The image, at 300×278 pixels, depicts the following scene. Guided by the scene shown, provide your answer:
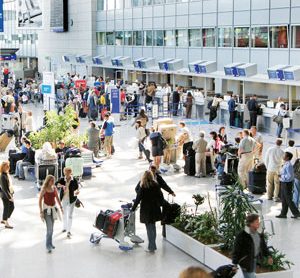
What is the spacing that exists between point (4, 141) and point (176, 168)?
726 centimetres

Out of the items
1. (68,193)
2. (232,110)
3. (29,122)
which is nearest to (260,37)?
(232,110)

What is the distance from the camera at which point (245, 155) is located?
17.4 metres

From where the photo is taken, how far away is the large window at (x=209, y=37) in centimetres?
3796

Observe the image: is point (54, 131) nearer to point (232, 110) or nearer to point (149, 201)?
point (149, 201)

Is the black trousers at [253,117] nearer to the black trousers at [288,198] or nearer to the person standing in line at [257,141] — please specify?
the person standing in line at [257,141]

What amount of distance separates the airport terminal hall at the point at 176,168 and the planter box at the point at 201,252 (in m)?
0.02

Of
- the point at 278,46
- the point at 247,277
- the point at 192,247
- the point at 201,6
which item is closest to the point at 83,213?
the point at 192,247

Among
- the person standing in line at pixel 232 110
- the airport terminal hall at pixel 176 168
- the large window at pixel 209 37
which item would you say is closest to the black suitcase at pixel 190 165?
the airport terminal hall at pixel 176 168

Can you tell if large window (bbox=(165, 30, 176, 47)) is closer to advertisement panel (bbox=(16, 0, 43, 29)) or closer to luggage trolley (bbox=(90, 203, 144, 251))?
advertisement panel (bbox=(16, 0, 43, 29))

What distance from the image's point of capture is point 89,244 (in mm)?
12570

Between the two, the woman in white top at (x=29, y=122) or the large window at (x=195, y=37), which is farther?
the large window at (x=195, y=37)

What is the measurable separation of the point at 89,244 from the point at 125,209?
3.08ft

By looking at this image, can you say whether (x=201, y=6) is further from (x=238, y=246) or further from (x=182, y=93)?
(x=238, y=246)

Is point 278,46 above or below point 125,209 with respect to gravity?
above
